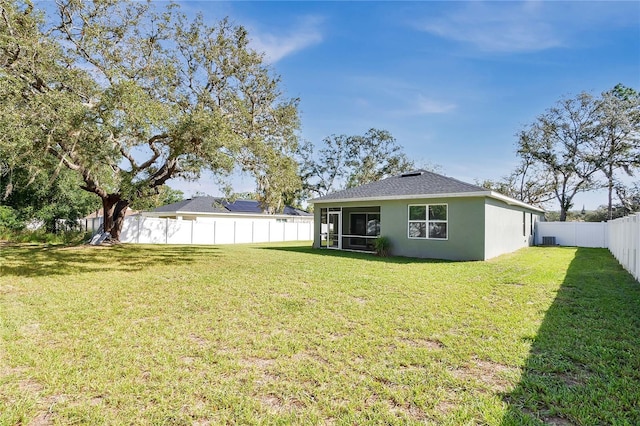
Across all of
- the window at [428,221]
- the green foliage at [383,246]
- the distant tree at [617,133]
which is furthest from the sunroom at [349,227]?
the distant tree at [617,133]

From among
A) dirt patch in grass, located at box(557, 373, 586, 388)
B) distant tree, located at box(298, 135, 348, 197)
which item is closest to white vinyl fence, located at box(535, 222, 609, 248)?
dirt patch in grass, located at box(557, 373, 586, 388)

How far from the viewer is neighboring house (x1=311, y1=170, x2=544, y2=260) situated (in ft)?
38.9

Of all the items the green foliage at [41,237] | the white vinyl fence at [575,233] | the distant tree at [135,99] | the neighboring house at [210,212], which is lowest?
the green foliage at [41,237]

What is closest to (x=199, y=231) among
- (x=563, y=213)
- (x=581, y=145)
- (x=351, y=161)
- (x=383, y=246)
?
(x=383, y=246)

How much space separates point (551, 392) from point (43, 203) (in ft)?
88.1


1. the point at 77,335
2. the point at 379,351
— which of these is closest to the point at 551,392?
the point at 379,351

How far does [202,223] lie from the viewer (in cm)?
2134

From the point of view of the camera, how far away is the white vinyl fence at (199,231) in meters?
19.4

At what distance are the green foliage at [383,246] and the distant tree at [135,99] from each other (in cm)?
428

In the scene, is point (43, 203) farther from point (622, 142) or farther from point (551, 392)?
point (622, 142)

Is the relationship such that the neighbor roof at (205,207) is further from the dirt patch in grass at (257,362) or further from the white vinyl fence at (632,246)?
the white vinyl fence at (632,246)

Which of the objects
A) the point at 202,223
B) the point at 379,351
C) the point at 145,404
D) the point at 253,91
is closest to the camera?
the point at 145,404

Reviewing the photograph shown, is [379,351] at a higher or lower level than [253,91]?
lower

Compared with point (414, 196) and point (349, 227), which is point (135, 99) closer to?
point (414, 196)
